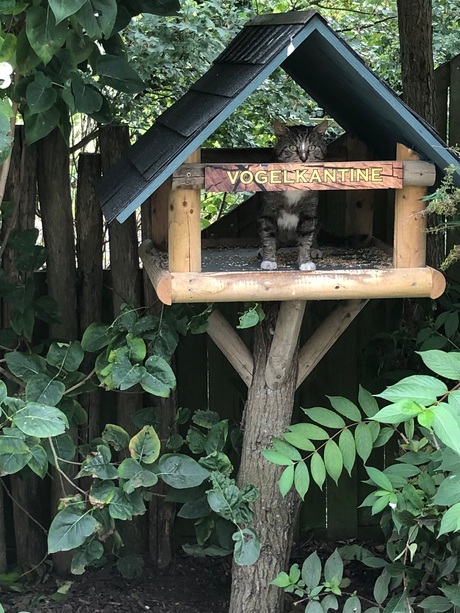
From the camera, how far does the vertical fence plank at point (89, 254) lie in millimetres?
3309

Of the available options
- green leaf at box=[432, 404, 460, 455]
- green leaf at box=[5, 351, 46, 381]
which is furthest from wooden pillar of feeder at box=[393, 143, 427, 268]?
green leaf at box=[5, 351, 46, 381]

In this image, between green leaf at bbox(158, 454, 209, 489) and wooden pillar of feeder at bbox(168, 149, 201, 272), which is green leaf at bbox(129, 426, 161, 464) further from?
wooden pillar of feeder at bbox(168, 149, 201, 272)

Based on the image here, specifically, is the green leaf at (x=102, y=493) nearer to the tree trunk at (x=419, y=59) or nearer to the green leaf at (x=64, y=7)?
the green leaf at (x=64, y=7)

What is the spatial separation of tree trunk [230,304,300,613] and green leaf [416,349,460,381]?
3.11 feet

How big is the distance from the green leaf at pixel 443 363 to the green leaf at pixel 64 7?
1.22 m

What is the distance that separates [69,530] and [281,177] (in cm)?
128

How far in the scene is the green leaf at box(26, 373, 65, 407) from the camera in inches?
103

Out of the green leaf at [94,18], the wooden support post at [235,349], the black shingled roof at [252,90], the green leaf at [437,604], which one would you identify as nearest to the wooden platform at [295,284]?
the black shingled roof at [252,90]

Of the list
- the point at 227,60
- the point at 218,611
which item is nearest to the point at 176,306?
the point at 227,60

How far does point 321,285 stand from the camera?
2393 mm

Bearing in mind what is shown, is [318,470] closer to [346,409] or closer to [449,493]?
[346,409]

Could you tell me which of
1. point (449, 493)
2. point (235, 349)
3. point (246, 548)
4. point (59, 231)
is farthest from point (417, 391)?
point (59, 231)

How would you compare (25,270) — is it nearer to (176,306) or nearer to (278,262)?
(176,306)

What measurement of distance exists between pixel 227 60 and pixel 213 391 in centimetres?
152
